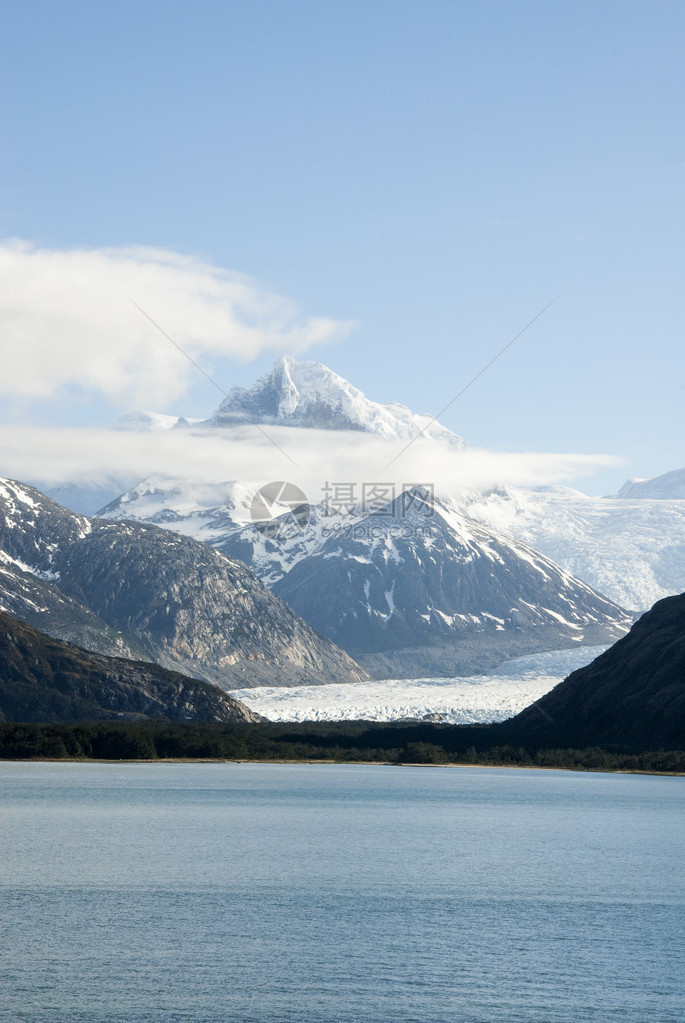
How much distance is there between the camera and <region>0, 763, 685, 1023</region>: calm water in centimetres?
4572

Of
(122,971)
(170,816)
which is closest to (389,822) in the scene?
(170,816)

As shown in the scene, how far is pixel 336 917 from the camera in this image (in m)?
63.1

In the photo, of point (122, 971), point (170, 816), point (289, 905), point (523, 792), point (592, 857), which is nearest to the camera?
point (122, 971)

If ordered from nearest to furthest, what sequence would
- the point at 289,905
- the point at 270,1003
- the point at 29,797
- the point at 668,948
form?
the point at 270,1003, the point at 668,948, the point at 289,905, the point at 29,797

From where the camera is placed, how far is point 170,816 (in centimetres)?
11575

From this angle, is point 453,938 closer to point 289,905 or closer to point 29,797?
point 289,905

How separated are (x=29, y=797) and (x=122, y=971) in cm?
8997

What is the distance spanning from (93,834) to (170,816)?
62.1ft

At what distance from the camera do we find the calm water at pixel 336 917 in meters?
45.7

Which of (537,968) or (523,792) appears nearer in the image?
(537,968)

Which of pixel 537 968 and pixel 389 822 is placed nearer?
pixel 537 968

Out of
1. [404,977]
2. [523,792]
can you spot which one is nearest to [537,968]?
[404,977]

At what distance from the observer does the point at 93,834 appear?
9744 cm

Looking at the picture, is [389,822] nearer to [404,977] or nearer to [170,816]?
[170,816]
